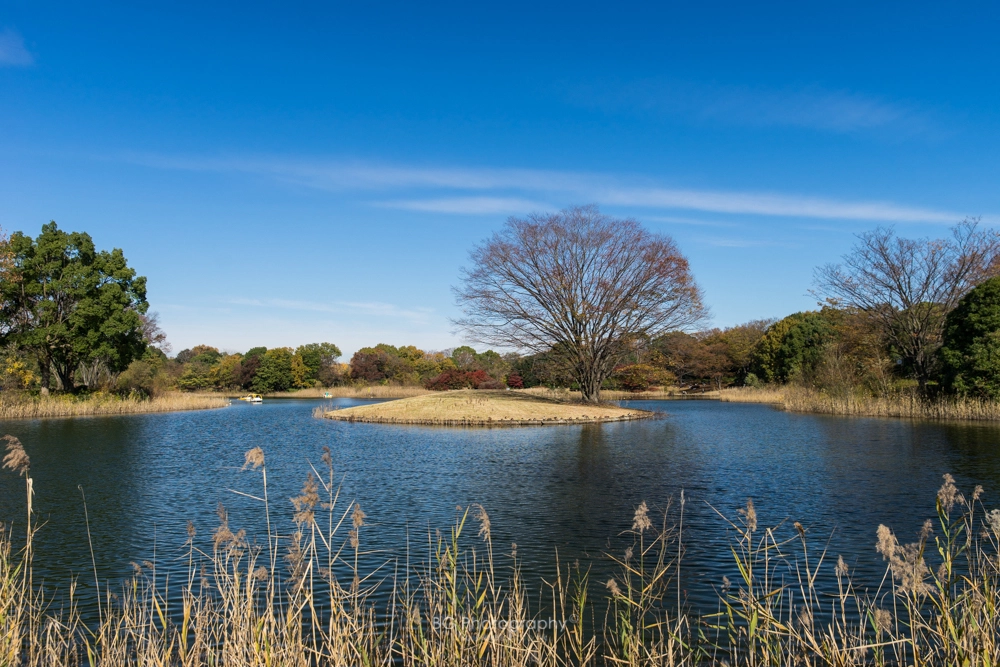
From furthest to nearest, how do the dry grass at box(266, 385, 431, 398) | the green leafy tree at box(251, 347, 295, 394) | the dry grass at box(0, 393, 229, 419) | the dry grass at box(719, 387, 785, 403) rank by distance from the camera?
the green leafy tree at box(251, 347, 295, 394), the dry grass at box(266, 385, 431, 398), the dry grass at box(719, 387, 785, 403), the dry grass at box(0, 393, 229, 419)

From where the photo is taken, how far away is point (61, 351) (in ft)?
144

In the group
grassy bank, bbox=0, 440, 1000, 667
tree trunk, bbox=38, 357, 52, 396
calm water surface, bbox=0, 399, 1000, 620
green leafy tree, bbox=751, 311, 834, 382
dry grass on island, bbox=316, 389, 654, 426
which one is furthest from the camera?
green leafy tree, bbox=751, 311, 834, 382

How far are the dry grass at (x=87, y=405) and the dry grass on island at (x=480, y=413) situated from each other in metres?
14.4

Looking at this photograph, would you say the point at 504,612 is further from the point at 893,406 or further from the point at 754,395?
the point at 754,395

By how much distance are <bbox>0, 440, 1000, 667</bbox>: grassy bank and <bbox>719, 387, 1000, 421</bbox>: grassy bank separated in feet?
74.5

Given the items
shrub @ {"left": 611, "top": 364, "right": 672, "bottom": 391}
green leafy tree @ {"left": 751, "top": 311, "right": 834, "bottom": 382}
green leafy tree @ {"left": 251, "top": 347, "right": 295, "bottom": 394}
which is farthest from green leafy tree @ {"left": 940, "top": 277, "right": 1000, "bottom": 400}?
green leafy tree @ {"left": 251, "top": 347, "right": 295, "bottom": 394}

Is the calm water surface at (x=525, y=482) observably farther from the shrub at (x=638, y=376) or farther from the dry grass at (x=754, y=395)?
the shrub at (x=638, y=376)

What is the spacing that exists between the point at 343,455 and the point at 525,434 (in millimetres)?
9618

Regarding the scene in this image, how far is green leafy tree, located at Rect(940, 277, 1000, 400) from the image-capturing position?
29.4 m

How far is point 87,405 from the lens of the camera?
42.2 m

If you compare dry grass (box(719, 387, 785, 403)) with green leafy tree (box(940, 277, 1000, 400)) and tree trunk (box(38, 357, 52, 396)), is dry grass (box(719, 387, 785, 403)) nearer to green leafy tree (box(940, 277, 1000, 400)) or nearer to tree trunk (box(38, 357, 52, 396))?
green leafy tree (box(940, 277, 1000, 400))

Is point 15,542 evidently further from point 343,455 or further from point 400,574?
point 343,455

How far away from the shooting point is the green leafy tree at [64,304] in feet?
135

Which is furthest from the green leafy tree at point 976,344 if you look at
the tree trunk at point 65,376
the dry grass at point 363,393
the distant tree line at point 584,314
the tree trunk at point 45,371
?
the tree trunk at point 65,376
